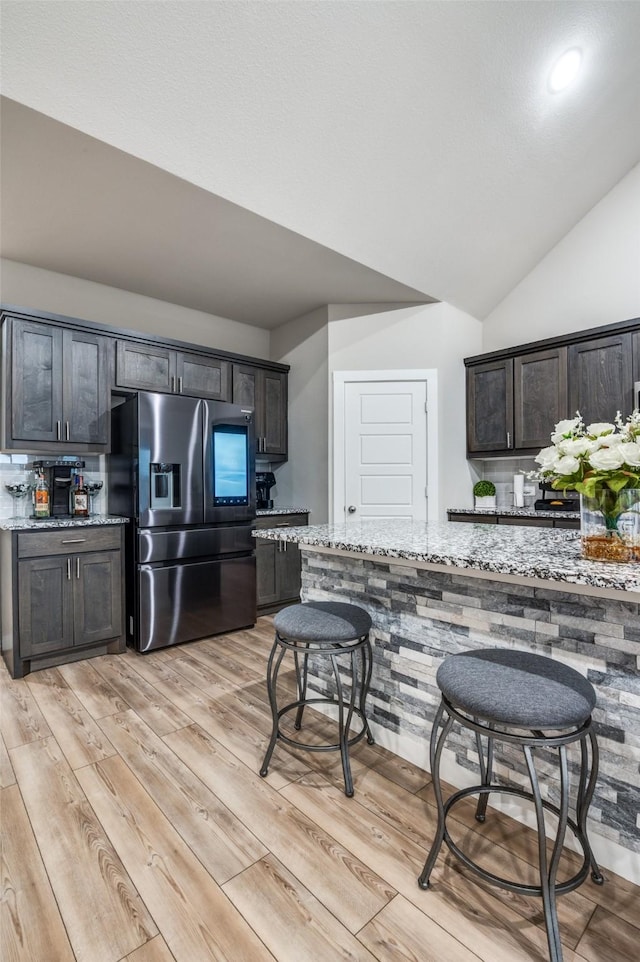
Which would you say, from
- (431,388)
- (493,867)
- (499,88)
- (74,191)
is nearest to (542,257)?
(431,388)

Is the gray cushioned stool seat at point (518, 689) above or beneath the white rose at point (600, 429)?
beneath

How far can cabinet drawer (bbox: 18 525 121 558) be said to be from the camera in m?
2.86

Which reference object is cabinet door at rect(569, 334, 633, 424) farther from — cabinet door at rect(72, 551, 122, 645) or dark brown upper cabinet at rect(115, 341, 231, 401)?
cabinet door at rect(72, 551, 122, 645)

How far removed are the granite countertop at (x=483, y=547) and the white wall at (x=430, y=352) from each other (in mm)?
1750

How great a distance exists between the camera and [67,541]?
3.01m

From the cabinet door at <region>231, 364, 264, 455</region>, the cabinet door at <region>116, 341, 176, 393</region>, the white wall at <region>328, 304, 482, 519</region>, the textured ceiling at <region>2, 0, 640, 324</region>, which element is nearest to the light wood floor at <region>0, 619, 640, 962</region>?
the cabinet door at <region>116, 341, 176, 393</region>

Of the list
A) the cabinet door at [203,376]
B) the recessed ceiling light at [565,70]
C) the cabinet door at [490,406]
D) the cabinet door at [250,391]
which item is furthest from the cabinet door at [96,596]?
the recessed ceiling light at [565,70]

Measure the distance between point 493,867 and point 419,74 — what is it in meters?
3.34

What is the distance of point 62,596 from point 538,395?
375 centimetres

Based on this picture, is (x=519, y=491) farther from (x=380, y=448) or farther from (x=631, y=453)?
(x=631, y=453)

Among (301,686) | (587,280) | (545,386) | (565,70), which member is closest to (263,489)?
(301,686)

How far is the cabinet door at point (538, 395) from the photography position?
3.58 meters

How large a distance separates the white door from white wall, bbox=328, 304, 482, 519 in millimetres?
141

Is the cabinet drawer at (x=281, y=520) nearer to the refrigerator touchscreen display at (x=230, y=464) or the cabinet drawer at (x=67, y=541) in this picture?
the refrigerator touchscreen display at (x=230, y=464)
